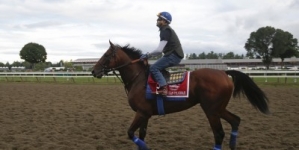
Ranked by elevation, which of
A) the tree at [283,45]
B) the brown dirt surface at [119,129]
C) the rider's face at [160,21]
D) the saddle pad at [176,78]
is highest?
the tree at [283,45]

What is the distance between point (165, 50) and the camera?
6.57m

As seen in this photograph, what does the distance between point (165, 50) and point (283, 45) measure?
79141mm

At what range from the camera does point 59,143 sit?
7016mm

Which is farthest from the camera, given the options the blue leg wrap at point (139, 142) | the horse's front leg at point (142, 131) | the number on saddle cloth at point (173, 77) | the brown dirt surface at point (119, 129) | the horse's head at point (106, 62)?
the brown dirt surface at point (119, 129)

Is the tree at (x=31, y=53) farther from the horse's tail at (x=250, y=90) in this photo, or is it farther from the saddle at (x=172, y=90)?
the horse's tail at (x=250, y=90)

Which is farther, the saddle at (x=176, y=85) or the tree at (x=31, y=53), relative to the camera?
the tree at (x=31, y=53)

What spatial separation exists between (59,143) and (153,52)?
10.1 ft

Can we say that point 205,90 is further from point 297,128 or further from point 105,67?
point 297,128

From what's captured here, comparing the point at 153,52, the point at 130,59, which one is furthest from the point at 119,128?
the point at 153,52

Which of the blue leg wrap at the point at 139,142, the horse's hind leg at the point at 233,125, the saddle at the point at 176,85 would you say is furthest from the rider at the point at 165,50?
the horse's hind leg at the point at 233,125

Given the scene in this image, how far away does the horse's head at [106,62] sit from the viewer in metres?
6.73

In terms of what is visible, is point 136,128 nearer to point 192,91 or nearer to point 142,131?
point 142,131

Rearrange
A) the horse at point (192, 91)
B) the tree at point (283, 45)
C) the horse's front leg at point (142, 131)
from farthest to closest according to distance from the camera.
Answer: the tree at point (283, 45) < the horse's front leg at point (142, 131) < the horse at point (192, 91)

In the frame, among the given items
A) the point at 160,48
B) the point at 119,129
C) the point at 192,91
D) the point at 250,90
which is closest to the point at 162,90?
the point at 192,91
